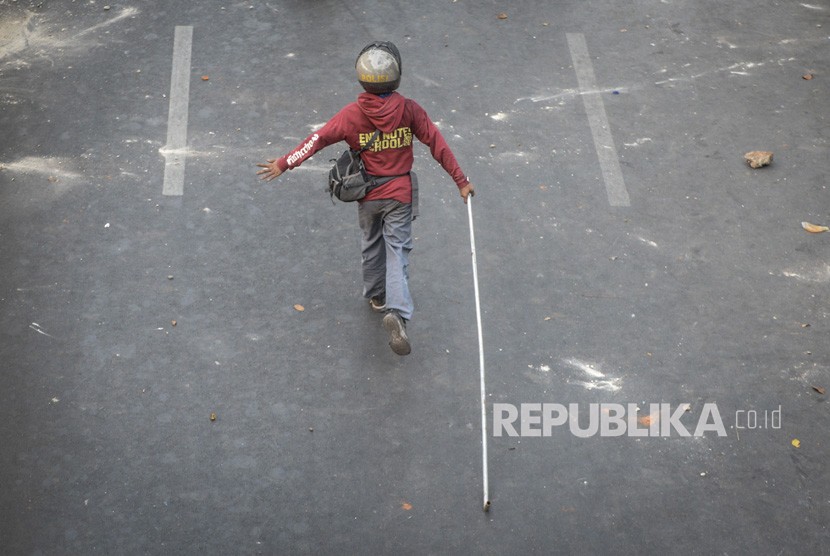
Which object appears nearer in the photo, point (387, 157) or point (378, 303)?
point (387, 157)

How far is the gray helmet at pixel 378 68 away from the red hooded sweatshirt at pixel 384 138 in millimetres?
105

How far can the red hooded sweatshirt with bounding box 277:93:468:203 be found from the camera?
18.2 ft

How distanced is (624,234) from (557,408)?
1.90 metres

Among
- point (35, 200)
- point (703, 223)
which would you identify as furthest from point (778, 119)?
point (35, 200)

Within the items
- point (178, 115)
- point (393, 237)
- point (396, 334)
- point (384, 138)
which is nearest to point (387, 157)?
point (384, 138)

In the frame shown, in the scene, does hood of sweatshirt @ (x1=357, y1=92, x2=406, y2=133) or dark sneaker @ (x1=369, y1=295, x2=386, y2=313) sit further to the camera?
dark sneaker @ (x1=369, y1=295, x2=386, y2=313)

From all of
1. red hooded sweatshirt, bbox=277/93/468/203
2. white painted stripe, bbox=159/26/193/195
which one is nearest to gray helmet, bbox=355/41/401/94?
red hooded sweatshirt, bbox=277/93/468/203

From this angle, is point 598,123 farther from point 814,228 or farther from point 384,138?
point 384,138

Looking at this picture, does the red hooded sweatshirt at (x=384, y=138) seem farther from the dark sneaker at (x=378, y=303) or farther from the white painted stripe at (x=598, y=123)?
the white painted stripe at (x=598, y=123)

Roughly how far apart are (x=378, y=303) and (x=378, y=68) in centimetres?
182

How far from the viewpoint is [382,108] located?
18.1 ft

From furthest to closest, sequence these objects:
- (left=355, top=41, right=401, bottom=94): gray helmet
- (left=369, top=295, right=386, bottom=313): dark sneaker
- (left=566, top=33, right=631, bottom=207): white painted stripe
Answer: (left=566, top=33, right=631, bottom=207): white painted stripe < (left=369, top=295, right=386, bottom=313): dark sneaker < (left=355, top=41, right=401, bottom=94): gray helmet

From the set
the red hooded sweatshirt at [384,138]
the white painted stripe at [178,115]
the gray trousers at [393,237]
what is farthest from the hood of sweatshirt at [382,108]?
the white painted stripe at [178,115]

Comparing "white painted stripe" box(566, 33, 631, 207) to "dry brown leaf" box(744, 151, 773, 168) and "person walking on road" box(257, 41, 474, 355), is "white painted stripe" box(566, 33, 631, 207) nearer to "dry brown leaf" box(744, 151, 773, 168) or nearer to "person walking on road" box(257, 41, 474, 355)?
"dry brown leaf" box(744, 151, 773, 168)
